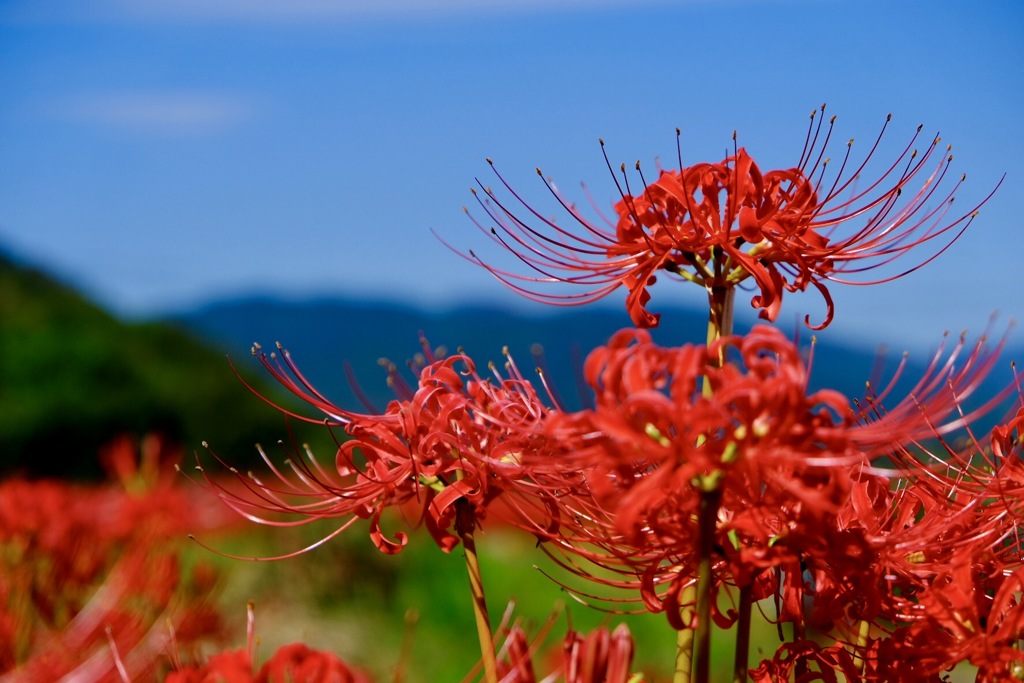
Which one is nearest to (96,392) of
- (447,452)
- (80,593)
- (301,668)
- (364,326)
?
(80,593)

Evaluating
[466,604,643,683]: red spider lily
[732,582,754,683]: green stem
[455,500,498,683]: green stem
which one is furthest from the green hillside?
[732,582,754,683]: green stem

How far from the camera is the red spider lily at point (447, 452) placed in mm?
1669

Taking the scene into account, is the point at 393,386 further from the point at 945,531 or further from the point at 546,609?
the point at 546,609

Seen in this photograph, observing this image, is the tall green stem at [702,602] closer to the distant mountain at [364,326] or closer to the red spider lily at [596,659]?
the red spider lily at [596,659]

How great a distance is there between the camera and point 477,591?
5.52 ft

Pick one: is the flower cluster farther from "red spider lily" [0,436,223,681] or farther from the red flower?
"red spider lily" [0,436,223,681]

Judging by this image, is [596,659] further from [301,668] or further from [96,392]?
[96,392]

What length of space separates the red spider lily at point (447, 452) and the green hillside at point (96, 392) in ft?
35.7

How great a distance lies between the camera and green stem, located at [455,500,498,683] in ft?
5.19

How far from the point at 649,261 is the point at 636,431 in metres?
0.59

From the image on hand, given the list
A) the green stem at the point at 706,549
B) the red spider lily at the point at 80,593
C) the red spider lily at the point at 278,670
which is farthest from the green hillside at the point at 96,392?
the green stem at the point at 706,549

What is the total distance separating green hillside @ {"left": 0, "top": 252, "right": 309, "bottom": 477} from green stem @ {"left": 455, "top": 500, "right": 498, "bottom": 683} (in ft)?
36.2

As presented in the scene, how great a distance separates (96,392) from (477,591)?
12.7m

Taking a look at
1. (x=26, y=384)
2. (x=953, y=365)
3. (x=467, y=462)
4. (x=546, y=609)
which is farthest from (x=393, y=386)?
(x=26, y=384)
